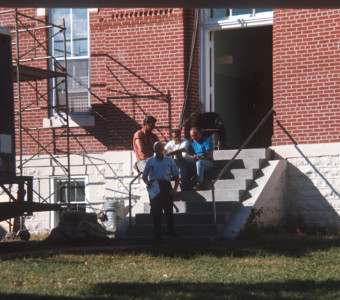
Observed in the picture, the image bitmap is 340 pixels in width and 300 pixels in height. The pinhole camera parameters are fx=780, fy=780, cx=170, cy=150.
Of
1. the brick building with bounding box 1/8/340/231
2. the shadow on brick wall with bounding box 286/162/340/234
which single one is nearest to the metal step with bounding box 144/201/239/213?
the shadow on brick wall with bounding box 286/162/340/234

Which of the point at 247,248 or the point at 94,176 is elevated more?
the point at 94,176

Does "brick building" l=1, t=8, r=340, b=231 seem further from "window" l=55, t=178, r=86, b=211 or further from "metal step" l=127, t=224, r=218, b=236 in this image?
"metal step" l=127, t=224, r=218, b=236

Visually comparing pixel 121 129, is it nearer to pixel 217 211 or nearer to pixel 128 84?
pixel 128 84

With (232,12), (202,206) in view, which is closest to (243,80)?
(232,12)

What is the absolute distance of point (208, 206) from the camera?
14.3 meters

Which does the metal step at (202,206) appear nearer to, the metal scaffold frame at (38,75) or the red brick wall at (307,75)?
the red brick wall at (307,75)

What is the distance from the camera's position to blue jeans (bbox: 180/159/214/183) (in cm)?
1467

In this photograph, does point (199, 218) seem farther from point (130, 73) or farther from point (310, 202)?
point (130, 73)

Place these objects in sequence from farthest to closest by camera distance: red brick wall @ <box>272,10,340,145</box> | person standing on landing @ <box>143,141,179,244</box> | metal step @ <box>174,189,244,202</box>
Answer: red brick wall @ <box>272,10,340,145</box> < metal step @ <box>174,189,244,202</box> < person standing on landing @ <box>143,141,179,244</box>

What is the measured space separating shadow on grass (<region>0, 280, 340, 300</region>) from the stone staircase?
446 cm

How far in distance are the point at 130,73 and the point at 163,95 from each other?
962 millimetres

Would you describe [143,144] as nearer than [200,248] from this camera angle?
No

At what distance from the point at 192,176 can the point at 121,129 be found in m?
2.78

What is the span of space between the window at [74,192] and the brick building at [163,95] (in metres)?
0.02
